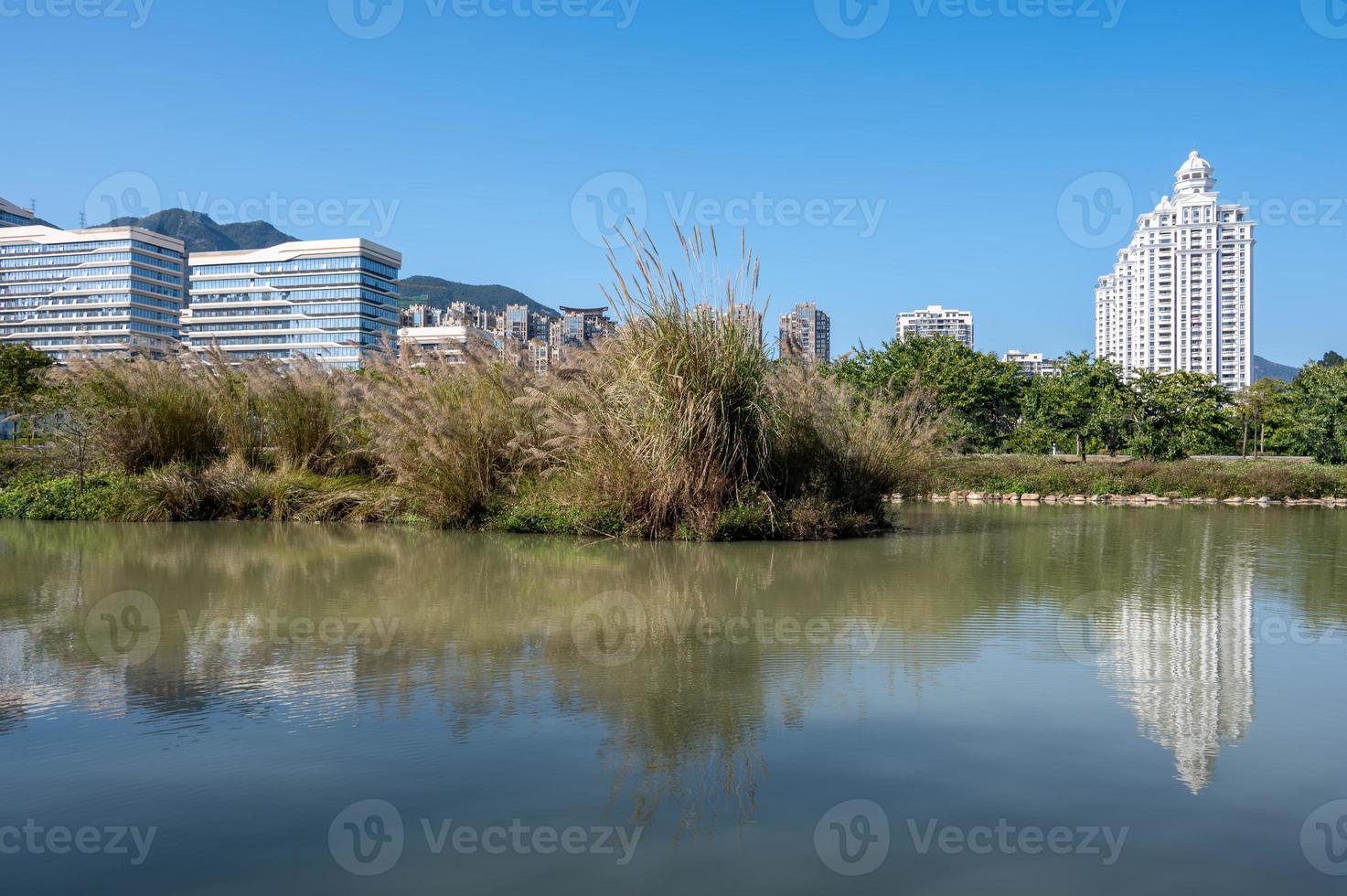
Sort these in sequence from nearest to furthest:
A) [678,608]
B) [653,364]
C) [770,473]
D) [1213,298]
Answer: [678,608]
[653,364]
[770,473]
[1213,298]

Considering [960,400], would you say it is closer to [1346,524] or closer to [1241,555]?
A: [1346,524]

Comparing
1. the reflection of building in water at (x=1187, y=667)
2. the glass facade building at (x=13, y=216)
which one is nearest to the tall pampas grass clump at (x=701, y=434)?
the reflection of building in water at (x=1187, y=667)

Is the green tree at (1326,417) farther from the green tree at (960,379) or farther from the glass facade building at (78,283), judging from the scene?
the glass facade building at (78,283)

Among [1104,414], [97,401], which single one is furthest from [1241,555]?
[1104,414]

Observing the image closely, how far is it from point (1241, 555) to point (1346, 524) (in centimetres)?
654

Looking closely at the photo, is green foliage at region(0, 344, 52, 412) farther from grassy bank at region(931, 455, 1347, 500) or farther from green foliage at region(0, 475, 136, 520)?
grassy bank at region(931, 455, 1347, 500)

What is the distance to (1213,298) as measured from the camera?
123 meters

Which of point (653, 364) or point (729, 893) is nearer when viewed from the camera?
point (729, 893)

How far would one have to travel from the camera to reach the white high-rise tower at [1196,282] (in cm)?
12250

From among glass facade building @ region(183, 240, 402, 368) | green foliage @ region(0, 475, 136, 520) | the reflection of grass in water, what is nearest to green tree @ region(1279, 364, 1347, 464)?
the reflection of grass in water

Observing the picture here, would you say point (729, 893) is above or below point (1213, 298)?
below

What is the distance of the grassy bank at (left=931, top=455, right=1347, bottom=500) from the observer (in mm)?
22422

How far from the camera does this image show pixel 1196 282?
406 feet

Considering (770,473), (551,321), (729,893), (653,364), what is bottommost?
(729,893)
